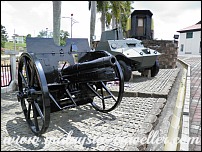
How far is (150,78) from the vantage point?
7594 millimetres

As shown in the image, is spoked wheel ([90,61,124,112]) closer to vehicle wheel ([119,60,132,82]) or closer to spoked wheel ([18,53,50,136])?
spoked wheel ([18,53,50,136])

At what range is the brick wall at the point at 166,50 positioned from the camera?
10.9m

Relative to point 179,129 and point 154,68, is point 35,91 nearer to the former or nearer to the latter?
point 179,129

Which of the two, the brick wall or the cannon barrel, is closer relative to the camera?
the cannon barrel

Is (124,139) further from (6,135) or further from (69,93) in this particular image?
(6,135)

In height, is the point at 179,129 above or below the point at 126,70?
below

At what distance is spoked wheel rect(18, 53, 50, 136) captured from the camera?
105 inches

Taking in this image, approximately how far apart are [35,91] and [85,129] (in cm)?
87

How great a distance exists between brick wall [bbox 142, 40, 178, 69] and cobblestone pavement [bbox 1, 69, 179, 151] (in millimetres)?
7169

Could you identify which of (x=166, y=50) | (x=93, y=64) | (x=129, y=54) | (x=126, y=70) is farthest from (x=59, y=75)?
(x=166, y=50)

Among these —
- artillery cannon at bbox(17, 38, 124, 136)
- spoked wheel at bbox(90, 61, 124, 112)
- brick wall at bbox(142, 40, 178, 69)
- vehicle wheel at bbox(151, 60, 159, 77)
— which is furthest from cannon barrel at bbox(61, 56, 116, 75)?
brick wall at bbox(142, 40, 178, 69)

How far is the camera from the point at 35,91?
298 centimetres

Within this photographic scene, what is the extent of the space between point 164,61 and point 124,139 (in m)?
8.90

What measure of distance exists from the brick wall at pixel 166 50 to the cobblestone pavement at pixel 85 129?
7169 mm
